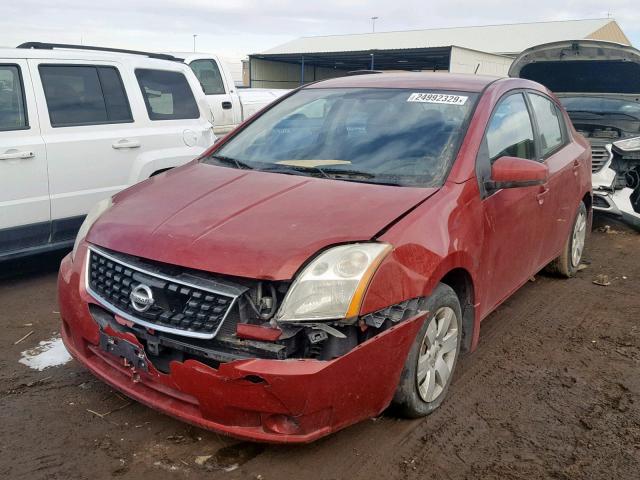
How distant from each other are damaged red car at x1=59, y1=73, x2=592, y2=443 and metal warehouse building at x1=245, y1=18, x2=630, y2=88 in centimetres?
2990

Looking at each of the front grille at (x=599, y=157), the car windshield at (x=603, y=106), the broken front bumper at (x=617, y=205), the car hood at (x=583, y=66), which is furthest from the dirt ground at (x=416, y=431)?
the car hood at (x=583, y=66)

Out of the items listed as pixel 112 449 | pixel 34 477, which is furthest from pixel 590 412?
pixel 34 477

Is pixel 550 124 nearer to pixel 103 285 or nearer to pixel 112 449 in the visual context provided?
pixel 103 285

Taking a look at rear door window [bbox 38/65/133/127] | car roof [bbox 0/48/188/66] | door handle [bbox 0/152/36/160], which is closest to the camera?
door handle [bbox 0/152/36/160]

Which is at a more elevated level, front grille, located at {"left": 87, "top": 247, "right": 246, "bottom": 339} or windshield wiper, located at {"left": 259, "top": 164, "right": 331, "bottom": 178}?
windshield wiper, located at {"left": 259, "top": 164, "right": 331, "bottom": 178}

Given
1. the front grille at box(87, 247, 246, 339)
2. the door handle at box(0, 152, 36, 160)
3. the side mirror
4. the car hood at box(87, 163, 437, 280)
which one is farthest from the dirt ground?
the door handle at box(0, 152, 36, 160)

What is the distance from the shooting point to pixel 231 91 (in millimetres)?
A: 10961

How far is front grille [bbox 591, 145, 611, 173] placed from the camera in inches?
292

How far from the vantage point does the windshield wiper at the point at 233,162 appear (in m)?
3.75

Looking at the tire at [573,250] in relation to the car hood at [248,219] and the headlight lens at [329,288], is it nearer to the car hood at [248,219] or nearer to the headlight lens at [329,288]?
the car hood at [248,219]

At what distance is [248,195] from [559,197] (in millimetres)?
2600

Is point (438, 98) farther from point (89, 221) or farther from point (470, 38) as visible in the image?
point (470, 38)

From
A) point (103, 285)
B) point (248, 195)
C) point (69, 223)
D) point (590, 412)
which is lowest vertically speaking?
point (590, 412)

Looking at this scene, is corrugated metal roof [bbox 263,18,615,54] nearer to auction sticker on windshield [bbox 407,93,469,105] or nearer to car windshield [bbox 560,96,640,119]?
car windshield [bbox 560,96,640,119]
